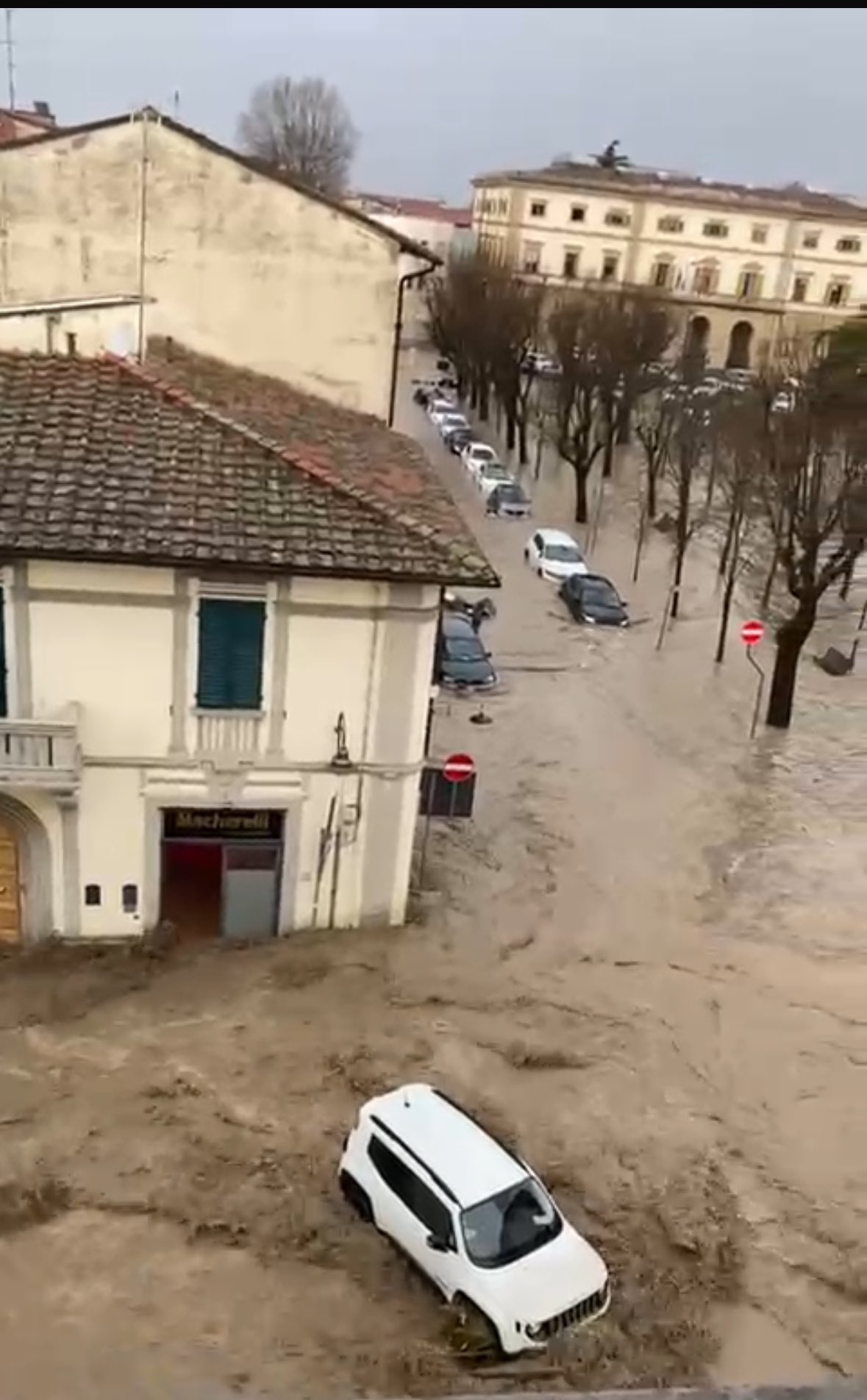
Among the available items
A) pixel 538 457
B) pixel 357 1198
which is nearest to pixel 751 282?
pixel 538 457

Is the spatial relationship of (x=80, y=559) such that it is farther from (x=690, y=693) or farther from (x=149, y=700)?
(x=690, y=693)

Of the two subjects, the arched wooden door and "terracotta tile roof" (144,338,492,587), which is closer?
the arched wooden door

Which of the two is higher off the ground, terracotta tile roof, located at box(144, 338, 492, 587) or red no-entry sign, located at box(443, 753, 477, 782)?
terracotta tile roof, located at box(144, 338, 492, 587)

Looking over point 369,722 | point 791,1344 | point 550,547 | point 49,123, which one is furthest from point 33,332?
point 49,123

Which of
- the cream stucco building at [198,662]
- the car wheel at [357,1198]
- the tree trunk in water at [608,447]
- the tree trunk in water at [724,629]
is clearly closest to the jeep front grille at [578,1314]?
the car wheel at [357,1198]

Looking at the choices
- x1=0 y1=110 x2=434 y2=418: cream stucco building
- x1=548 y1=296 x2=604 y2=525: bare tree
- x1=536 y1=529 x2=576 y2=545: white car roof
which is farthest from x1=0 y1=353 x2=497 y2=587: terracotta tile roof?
x1=548 y1=296 x2=604 y2=525: bare tree

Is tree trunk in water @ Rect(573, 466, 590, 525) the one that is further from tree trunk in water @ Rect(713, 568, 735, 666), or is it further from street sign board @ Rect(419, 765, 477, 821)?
street sign board @ Rect(419, 765, 477, 821)

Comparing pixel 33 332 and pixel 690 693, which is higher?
pixel 33 332
